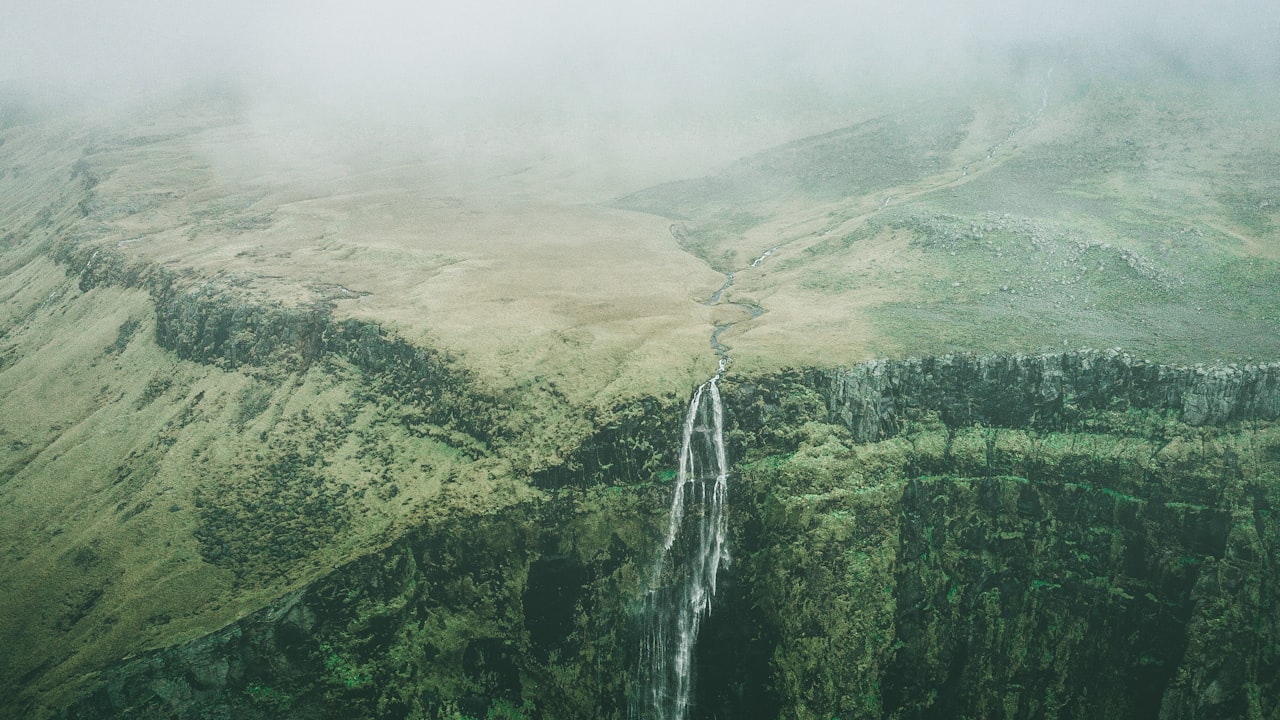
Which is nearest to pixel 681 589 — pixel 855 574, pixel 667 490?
pixel 667 490

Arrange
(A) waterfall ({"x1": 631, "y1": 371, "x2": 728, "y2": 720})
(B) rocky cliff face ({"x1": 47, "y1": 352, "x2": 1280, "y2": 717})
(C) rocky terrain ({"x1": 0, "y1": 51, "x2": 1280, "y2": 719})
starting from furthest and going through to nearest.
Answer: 1. (A) waterfall ({"x1": 631, "y1": 371, "x2": 728, "y2": 720})
2. (C) rocky terrain ({"x1": 0, "y1": 51, "x2": 1280, "y2": 719})
3. (B) rocky cliff face ({"x1": 47, "y1": 352, "x2": 1280, "y2": 717})

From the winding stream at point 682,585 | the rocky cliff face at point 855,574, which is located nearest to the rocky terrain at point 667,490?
the rocky cliff face at point 855,574

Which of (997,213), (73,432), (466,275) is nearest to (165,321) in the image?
(73,432)

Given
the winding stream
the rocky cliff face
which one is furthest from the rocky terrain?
the winding stream

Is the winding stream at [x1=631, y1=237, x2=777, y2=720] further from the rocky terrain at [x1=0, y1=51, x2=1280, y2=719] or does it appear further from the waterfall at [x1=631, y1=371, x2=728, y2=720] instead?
the rocky terrain at [x1=0, y1=51, x2=1280, y2=719]

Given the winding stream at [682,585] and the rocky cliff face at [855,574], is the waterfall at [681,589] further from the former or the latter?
the rocky cliff face at [855,574]

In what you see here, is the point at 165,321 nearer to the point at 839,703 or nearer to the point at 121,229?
the point at 121,229
